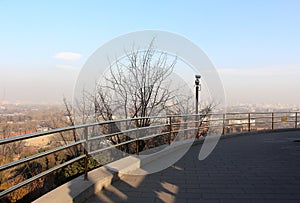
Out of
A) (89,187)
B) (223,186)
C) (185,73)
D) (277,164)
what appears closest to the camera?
(89,187)

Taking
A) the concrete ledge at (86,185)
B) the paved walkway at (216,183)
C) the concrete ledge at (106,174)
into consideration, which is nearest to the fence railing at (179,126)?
the concrete ledge at (106,174)

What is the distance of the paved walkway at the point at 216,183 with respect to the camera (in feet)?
12.7

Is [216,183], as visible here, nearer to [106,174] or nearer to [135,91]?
[106,174]

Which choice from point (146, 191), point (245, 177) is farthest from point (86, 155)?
point (245, 177)

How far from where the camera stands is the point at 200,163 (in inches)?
249

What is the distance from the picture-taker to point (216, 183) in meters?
4.64

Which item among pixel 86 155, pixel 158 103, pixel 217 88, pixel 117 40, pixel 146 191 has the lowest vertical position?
pixel 146 191

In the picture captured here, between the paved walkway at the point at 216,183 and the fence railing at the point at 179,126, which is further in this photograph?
the fence railing at the point at 179,126

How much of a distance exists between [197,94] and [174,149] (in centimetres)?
536

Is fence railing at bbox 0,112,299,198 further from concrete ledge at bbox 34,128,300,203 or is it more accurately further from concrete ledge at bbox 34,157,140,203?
concrete ledge at bbox 34,157,140,203

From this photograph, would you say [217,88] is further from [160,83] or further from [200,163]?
[200,163]

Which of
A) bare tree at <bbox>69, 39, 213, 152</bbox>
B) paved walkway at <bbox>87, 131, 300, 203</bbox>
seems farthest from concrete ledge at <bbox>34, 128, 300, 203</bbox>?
bare tree at <bbox>69, 39, 213, 152</bbox>

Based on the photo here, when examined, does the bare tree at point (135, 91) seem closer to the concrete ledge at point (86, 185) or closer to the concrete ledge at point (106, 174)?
the concrete ledge at point (106, 174)

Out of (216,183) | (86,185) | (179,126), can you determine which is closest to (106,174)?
(86,185)
